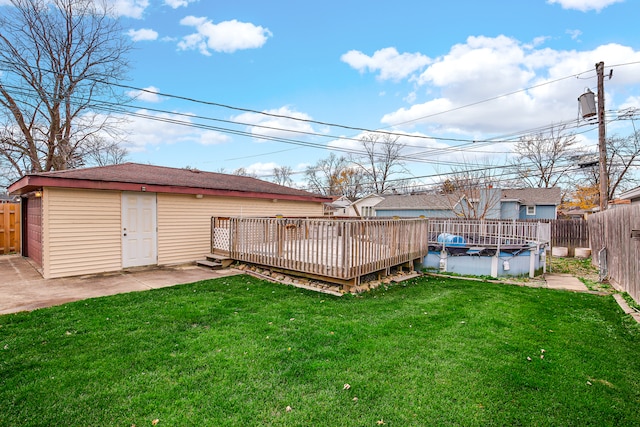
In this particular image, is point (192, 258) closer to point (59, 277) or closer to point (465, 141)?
point (59, 277)

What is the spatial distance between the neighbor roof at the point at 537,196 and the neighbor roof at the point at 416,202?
4.83 metres

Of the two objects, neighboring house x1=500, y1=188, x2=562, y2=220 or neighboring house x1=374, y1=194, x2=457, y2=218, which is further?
neighboring house x1=500, y1=188, x2=562, y2=220

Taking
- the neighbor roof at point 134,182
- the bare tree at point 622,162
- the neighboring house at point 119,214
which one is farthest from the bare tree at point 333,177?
the neighboring house at point 119,214

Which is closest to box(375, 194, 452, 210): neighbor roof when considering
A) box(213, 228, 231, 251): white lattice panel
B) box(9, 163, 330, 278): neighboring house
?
box(9, 163, 330, 278): neighboring house

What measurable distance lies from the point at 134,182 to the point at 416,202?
68.3 ft

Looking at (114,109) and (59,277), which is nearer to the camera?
(59,277)

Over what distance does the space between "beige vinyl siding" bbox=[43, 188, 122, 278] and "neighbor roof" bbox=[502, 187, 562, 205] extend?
2364cm

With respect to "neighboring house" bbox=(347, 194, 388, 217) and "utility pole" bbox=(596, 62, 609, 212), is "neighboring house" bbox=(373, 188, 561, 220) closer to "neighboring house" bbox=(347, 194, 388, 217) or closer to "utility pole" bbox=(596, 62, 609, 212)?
"neighboring house" bbox=(347, 194, 388, 217)

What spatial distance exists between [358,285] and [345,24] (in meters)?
10.4

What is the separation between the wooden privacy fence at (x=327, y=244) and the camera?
6121mm

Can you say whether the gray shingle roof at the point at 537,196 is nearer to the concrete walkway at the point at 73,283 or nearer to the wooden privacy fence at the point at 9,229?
the concrete walkway at the point at 73,283

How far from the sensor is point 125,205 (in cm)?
812

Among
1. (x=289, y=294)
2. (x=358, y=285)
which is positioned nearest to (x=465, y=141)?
(x=358, y=285)

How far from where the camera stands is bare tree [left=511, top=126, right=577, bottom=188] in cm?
2490
